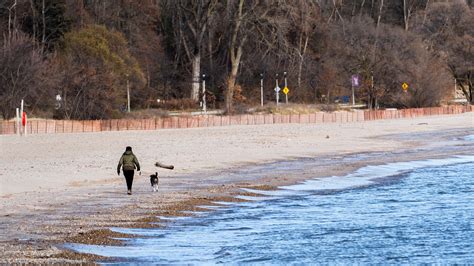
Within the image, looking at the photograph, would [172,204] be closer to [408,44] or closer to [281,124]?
[281,124]

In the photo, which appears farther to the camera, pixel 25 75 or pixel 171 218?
pixel 25 75

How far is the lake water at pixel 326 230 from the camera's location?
1611 centimetres

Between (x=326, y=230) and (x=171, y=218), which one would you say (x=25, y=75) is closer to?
(x=171, y=218)

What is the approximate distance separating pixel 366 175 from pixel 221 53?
45.0 meters

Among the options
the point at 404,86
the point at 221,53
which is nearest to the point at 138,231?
the point at 221,53

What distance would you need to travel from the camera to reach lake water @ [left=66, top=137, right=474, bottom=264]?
634 inches

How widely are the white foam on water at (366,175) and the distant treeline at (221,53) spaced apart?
23.3 meters

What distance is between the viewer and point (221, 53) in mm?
74500

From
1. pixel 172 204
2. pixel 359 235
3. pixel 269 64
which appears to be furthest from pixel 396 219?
pixel 269 64

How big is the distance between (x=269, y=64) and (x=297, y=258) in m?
58.0

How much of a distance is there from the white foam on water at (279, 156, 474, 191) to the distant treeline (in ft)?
76.4

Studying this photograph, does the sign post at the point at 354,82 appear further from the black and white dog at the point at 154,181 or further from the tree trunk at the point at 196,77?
the black and white dog at the point at 154,181

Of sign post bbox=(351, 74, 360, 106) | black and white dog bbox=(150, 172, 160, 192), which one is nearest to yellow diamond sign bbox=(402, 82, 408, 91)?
sign post bbox=(351, 74, 360, 106)

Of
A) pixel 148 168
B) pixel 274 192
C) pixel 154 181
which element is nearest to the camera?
pixel 154 181
